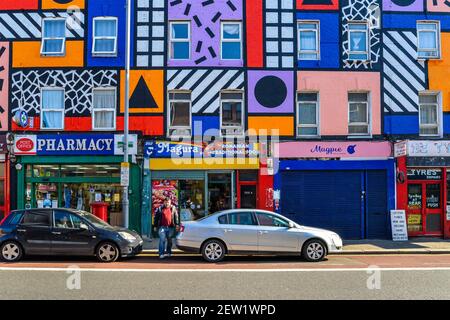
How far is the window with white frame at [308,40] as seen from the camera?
17.8 metres

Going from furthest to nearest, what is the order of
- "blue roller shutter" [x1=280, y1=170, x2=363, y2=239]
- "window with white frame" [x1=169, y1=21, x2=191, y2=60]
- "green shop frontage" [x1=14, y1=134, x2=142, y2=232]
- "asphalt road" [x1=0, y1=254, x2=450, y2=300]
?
1. "window with white frame" [x1=169, y1=21, x2=191, y2=60]
2. "blue roller shutter" [x1=280, y1=170, x2=363, y2=239]
3. "green shop frontage" [x1=14, y1=134, x2=142, y2=232]
4. "asphalt road" [x1=0, y1=254, x2=450, y2=300]

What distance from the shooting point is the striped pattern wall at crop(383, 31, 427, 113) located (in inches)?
697

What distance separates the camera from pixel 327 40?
1783 centimetres

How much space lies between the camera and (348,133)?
17609 mm

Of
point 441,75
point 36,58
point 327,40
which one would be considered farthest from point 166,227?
point 441,75

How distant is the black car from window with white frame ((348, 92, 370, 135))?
9921 mm

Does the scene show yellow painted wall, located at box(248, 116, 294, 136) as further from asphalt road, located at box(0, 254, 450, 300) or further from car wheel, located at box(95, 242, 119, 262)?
car wheel, located at box(95, 242, 119, 262)

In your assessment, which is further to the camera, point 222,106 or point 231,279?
point 222,106

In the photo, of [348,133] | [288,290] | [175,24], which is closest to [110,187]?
[175,24]

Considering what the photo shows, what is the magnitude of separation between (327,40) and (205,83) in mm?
5098

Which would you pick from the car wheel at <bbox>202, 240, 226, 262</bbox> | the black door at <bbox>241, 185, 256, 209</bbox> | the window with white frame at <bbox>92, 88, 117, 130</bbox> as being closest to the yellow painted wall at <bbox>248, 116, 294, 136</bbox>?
the black door at <bbox>241, 185, 256, 209</bbox>

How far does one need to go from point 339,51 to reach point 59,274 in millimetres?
13124

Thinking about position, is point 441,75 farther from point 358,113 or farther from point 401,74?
point 358,113
